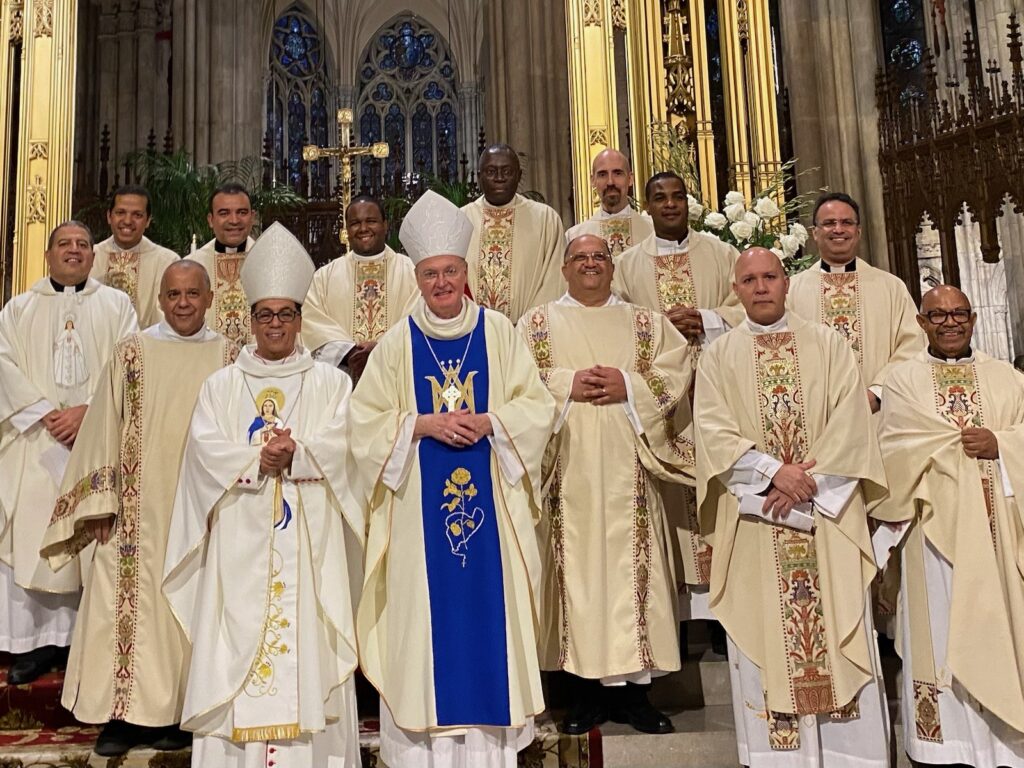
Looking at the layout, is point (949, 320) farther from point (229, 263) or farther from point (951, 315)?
point (229, 263)

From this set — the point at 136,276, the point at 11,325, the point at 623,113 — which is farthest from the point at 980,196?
the point at 11,325

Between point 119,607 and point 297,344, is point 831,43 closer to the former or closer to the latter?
point 297,344

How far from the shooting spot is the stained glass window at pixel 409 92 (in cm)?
2148

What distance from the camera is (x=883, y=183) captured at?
8.88m

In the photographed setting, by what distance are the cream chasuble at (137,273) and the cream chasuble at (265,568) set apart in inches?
73.8

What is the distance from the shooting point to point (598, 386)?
4211 mm

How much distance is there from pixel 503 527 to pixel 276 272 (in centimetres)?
125

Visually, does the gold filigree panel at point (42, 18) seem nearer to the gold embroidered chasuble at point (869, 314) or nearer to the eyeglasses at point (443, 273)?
the eyeglasses at point (443, 273)

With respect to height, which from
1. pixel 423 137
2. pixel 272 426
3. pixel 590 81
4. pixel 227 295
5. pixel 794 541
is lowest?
pixel 794 541

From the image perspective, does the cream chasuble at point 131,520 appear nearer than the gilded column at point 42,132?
Yes

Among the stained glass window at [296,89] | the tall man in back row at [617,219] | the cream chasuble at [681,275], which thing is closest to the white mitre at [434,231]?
the cream chasuble at [681,275]

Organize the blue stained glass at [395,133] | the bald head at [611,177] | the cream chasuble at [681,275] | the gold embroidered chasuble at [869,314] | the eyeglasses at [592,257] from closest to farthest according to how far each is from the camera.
A: the eyeglasses at [592,257] → the gold embroidered chasuble at [869,314] → the cream chasuble at [681,275] → the bald head at [611,177] → the blue stained glass at [395,133]

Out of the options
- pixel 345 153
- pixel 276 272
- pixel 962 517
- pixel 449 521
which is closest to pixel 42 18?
pixel 345 153

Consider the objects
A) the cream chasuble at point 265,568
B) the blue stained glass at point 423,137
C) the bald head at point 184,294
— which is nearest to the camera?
the cream chasuble at point 265,568
